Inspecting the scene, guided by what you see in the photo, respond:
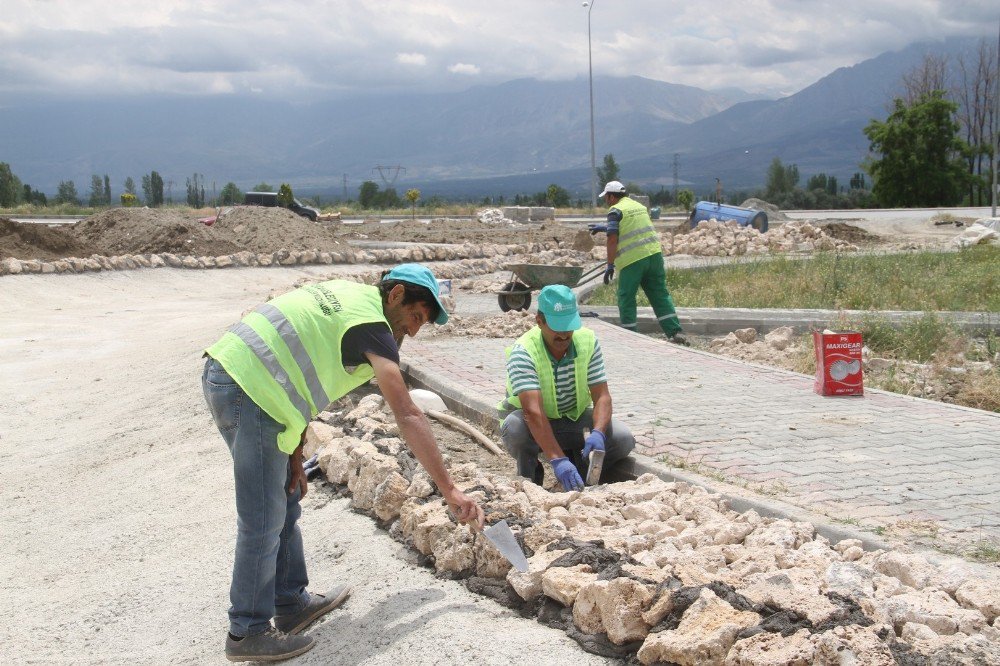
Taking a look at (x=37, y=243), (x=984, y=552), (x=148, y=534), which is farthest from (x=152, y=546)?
(x=37, y=243)

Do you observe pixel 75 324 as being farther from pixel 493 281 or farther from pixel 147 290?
pixel 493 281

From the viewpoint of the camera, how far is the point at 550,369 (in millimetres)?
5742

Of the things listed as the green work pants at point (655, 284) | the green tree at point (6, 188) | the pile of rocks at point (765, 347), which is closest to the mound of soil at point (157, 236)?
the green work pants at point (655, 284)

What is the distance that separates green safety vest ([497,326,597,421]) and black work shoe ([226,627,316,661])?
219 centimetres

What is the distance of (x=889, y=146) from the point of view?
46.6m

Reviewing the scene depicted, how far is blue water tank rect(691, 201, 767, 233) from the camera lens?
83.6 ft

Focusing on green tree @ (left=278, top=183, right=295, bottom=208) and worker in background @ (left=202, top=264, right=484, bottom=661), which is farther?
green tree @ (left=278, top=183, right=295, bottom=208)

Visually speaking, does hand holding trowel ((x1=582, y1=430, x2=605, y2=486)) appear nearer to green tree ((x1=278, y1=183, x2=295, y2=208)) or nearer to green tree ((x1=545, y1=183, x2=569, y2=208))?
green tree ((x1=278, y1=183, x2=295, y2=208))

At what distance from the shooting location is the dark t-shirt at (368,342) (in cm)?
355

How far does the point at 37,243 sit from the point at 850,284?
16.4m

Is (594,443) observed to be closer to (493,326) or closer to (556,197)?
(493,326)

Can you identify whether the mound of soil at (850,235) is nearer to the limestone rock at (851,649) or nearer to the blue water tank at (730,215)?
the blue water tank at (730,215)

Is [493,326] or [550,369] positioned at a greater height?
[550,369]

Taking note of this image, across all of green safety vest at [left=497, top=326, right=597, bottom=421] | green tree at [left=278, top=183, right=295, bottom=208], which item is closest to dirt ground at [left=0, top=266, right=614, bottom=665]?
green safety vest at [left=497, top=326, right=597, bottom=421]
